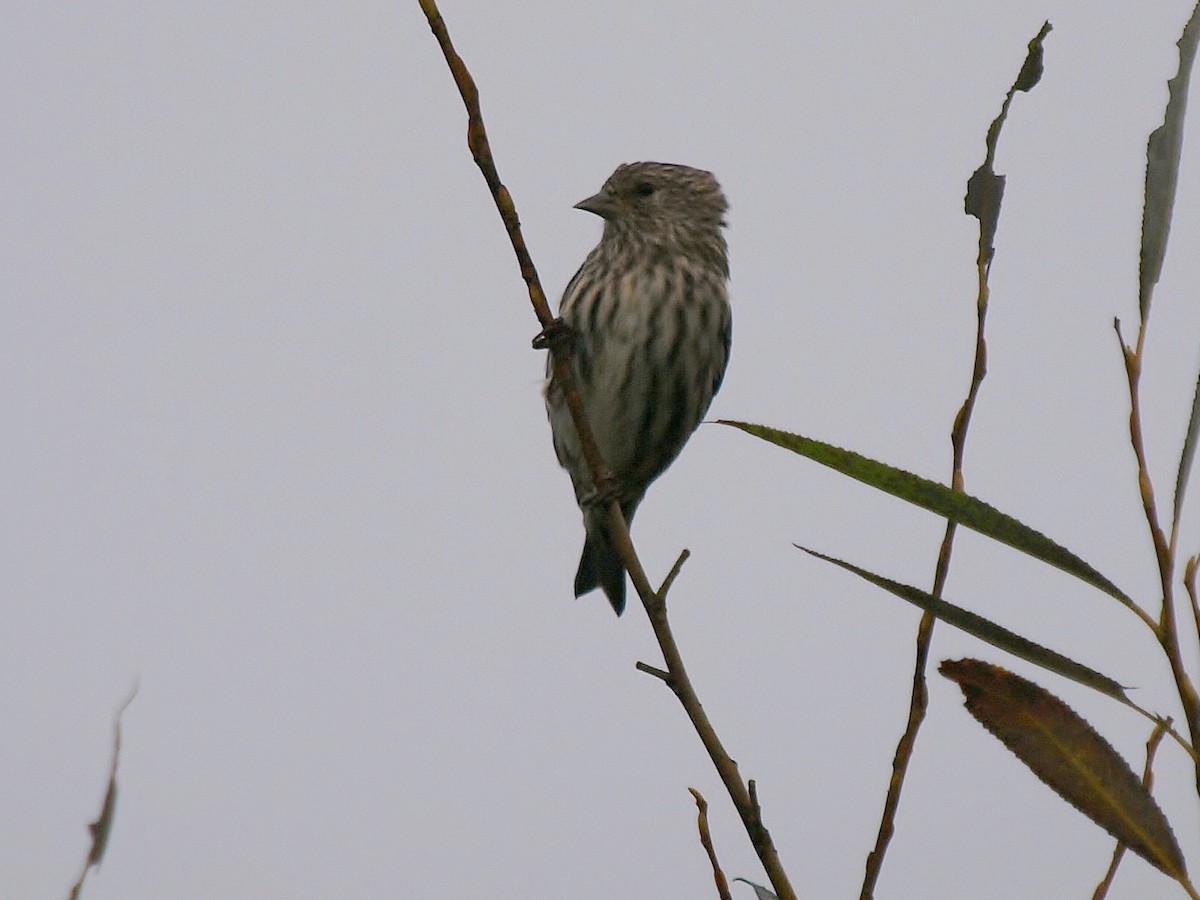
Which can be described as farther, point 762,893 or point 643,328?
point 643,328

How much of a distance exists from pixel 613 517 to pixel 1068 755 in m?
1.16

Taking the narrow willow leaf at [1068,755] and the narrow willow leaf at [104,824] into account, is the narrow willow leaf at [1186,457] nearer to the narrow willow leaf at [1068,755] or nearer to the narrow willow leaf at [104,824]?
the narrow willow leaf at [1068,755]

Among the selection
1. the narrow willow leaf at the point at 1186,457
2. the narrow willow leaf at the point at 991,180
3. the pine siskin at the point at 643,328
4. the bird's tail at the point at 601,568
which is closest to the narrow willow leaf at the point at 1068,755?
the narrow willow leaf at the point at 1186,457

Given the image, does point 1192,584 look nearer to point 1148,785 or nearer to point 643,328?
point 1148,785

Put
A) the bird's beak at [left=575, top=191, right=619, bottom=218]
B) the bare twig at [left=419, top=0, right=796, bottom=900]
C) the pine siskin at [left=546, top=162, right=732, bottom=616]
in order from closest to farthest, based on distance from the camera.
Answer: the bare twig at [left=419, top=0, right=796, bottom=900]
the pine siskin at [left=546, top=162, right=732, bottom=616]
the bird's beak at [left=575, top=191, right=619, bottom=218]

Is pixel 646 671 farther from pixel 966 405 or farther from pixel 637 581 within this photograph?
pixel 966 405

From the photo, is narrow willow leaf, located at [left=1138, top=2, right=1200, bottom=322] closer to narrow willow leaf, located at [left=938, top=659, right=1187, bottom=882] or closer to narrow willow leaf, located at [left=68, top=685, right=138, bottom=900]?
narrow willow leaf, located at [left=938, top=659, right=1187, bottom=882]

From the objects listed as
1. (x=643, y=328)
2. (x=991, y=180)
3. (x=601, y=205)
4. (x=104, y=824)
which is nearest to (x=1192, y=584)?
(x=991, y=180)

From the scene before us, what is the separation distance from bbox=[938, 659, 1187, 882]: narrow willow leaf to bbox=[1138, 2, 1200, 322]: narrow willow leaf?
0.38 metres

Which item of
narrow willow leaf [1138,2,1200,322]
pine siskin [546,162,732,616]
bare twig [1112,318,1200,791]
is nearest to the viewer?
bare twig [1112,318,1200,791]

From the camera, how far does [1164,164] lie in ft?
4.73

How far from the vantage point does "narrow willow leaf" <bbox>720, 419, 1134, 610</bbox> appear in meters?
1.29

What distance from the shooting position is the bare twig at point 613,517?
155 centimetres

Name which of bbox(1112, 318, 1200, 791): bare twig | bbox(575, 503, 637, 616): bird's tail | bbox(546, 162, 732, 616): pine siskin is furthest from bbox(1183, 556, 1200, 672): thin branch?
bbox(575, 503, 637, 616): bird's tail
